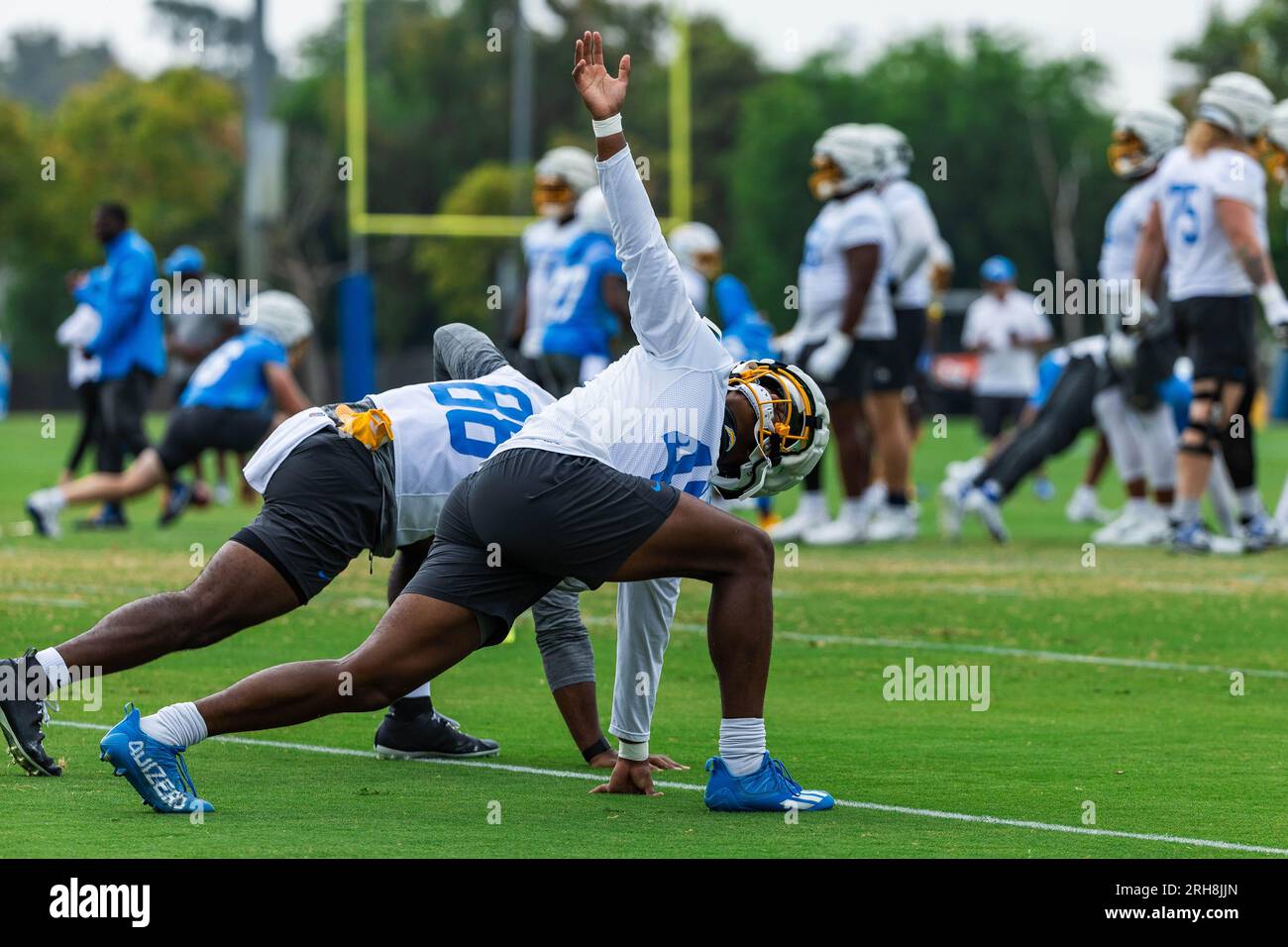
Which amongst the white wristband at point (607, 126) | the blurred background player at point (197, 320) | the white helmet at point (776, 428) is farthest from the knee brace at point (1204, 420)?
the blurred background player at point (197, 320)

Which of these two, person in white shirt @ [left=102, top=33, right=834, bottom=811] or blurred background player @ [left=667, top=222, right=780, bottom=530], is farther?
blurred background player @ [left=667, top=222, right=780, bottom=530]

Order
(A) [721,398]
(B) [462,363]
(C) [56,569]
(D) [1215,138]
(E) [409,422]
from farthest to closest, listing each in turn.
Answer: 1. (D) [1215,138]
2. (C) [56,569]
3. (B) [462,363]
4. (E) [409,422]
5. (A) [721,398]

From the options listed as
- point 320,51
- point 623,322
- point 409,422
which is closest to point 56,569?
point 623,322

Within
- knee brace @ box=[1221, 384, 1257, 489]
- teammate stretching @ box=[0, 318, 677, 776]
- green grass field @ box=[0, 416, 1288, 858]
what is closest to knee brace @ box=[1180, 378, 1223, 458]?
knee brace @ box=[1221, 384, 1257, 489]

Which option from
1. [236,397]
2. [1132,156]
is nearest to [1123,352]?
[1132,156]

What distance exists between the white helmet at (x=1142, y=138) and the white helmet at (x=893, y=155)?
1.39m

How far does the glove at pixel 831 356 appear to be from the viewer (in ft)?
47.3

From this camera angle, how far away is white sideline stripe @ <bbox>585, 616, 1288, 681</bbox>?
349 inches

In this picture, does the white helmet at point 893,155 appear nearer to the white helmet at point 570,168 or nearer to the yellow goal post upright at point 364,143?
the white helmet at point 570,168

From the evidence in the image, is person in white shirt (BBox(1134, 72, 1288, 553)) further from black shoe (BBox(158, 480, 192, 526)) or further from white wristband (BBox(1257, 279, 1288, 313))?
black shoe (BBox(158, 480, 192, 526))

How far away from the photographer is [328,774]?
6.42 metres

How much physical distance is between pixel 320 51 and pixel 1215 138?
71.2 metres

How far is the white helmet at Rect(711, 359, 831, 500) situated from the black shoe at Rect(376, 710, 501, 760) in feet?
4.34
